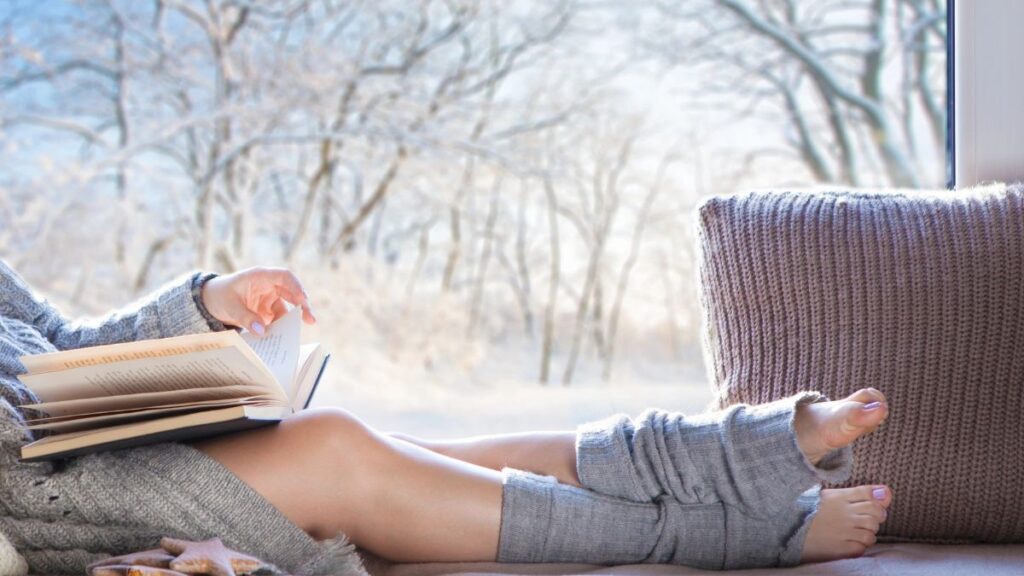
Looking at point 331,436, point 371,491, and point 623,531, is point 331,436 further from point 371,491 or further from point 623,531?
point 623,531

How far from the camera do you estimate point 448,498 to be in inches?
40.4

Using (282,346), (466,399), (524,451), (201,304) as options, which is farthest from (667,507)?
(466,399)

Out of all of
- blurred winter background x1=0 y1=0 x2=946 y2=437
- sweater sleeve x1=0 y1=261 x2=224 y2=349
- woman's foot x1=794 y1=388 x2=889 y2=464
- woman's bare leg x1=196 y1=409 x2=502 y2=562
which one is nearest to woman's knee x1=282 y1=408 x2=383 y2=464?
woman's bare leg x1=196 y1=409 x2=502 y2=562

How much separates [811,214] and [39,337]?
0.98 meters

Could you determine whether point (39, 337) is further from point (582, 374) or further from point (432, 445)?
point (582, 374)

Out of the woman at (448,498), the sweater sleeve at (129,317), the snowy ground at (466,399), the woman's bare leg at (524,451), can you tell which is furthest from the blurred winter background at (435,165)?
the woman at (448,498)

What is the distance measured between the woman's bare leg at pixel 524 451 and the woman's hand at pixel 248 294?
0.23m

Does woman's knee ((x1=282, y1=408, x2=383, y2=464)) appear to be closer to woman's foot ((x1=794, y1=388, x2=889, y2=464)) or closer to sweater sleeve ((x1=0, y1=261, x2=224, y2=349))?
sweater sleeve ((x1=0, y1=261, x2=224, y2=349))

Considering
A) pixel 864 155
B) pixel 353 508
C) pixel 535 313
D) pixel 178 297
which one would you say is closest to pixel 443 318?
pixel 535 313

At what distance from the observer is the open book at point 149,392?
938 mm

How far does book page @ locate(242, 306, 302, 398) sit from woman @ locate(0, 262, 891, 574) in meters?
0.08

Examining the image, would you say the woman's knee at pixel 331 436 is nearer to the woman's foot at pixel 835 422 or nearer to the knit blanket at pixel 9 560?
the knit blanket at pixel 9 560

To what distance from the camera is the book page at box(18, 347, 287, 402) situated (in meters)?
0.94

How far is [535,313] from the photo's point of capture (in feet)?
9.46
